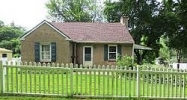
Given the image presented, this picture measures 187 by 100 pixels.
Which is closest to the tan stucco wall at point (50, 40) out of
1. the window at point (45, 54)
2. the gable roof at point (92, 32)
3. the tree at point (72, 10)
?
the gable roof at point (92, 32)

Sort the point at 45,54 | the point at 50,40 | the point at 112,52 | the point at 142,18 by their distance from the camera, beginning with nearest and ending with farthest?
the point at 50,40 < the point at 45,54 < the point at 112,52 < the point at 142,18

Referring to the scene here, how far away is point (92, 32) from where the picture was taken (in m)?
31.3

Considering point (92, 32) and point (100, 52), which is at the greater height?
point (92, 32)

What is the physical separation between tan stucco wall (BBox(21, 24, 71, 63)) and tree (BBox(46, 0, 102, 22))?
32725 mm

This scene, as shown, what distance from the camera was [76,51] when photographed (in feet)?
98.2

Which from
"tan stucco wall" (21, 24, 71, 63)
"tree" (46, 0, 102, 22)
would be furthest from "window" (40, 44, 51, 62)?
"tree" (46, 0, 102, 22)

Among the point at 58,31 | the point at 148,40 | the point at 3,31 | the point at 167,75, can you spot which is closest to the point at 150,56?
the point at 148,40

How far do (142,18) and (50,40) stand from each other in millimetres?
19055

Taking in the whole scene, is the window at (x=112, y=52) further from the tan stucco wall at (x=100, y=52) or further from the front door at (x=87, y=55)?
the front door at (x=87, y=55)

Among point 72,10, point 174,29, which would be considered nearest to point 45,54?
point 174,29

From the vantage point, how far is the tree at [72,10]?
61.5 meters

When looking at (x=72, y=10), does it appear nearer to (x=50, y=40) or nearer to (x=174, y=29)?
(x=174, y=29)

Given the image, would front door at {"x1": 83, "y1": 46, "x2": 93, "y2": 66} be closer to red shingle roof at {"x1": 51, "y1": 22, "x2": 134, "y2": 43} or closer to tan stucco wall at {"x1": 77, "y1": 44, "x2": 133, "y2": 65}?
tan stucco wall at {"x1": 77, "y1": 44, "x2": 133, "y2": 65}

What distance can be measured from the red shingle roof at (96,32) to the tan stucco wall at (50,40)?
1.35m
